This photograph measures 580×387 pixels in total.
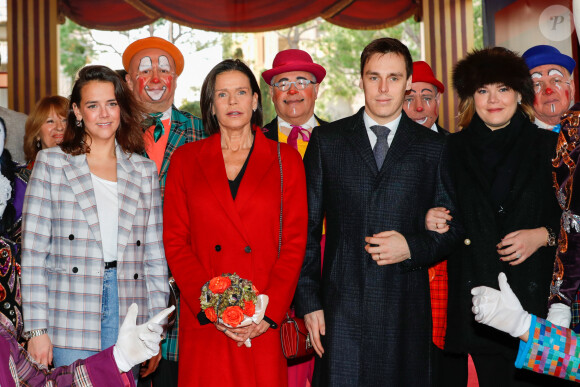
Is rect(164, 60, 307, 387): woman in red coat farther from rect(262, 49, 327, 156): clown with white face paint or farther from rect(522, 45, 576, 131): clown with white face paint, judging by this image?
rect(522, 45, 576, 131): clown with white face paint

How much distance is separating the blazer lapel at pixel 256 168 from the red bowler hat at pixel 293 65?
3.32 feet

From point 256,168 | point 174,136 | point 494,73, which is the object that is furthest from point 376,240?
point 174,136

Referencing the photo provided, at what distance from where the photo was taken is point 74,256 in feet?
9.66

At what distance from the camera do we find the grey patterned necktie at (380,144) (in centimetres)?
304

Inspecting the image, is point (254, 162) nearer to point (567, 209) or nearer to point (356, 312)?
point (356, 312)

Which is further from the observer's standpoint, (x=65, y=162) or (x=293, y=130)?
(x=293, y=130)

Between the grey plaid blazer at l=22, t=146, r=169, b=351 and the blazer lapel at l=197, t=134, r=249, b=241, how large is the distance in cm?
35

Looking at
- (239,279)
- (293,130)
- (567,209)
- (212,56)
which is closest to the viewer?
(567,209)

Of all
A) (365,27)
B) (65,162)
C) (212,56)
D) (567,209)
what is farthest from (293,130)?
(212,56)

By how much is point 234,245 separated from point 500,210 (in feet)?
3.98

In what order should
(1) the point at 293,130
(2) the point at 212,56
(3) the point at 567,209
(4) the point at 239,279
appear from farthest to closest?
(2) the point at 212,56 < (1) the point at 293,130 < (4) the point at 239,279 < (3) the point at 567,209

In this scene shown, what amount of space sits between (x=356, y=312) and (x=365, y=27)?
718 centimetres

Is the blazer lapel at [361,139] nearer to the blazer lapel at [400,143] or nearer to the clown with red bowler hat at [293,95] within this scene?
the blazer lapel at [400,143]

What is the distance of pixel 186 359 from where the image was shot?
3057 mm
